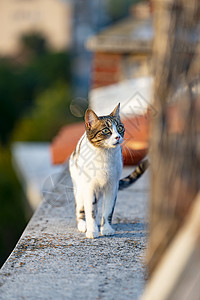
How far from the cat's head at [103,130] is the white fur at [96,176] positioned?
0.05ft

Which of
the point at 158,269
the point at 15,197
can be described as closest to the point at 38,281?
the point at 158,269

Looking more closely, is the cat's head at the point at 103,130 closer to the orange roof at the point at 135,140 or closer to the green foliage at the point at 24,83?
the orange roof at the point at 135,140

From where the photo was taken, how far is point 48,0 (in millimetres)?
27250

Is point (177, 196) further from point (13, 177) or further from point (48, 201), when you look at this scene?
point (13, 177)

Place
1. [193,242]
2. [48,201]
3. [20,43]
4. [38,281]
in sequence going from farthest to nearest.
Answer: [20,43] < [48,201] < [38,281] < [193,242]

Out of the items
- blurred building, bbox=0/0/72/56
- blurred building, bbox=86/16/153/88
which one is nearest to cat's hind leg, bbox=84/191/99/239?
blurred building, bbox=86/16/153/88

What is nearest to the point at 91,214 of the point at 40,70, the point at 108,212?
the point at 108,212

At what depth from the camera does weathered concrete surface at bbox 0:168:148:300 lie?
191 cm

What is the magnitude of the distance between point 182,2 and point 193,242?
26.8 inches

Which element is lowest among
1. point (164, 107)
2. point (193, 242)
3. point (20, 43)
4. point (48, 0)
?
point (20, 43)

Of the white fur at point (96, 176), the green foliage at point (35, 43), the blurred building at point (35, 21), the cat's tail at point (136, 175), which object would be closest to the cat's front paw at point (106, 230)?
the white fur at point (96, 176)

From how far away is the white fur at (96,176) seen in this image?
8.31ft

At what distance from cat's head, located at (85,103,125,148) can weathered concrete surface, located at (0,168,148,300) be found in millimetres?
488

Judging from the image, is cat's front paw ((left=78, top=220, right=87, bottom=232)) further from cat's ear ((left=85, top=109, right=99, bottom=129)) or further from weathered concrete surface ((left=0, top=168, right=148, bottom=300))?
cat's ear ((left=85, top=109, right=99, bottom=129))
